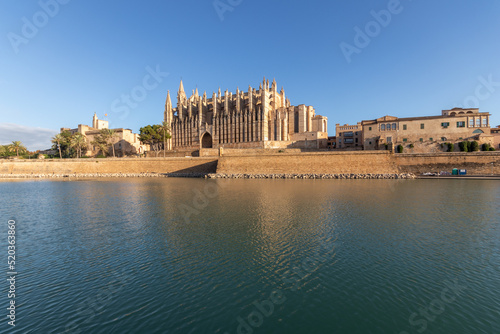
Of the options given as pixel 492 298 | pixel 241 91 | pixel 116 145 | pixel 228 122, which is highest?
pixel 241 91

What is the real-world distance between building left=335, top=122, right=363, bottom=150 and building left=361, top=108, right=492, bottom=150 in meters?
7.78

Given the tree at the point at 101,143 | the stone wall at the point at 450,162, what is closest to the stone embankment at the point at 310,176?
the stone wall at the point at 450,162

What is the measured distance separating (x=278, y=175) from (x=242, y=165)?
8324mm

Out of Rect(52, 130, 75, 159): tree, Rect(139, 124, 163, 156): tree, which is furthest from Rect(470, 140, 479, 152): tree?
Rect(52, 130, 75, 159): tree

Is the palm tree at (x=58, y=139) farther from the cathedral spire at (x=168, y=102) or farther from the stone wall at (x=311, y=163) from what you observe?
the stone wall at (x=311, y=163)

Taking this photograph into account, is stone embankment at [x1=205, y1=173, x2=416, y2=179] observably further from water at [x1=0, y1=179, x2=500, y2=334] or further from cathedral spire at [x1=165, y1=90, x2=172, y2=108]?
cathedral spire at [x1=165, y1=90, x2=172, y2=108]

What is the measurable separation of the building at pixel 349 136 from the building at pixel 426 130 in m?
7.78

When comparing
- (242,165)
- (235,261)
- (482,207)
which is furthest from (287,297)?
(242,165)

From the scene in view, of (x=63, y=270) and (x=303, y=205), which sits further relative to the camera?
(x=303, y=205)

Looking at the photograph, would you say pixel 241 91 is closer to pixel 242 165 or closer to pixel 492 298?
pixel 242 165

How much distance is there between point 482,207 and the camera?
57.1 ft

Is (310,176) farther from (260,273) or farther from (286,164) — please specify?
(260,273)

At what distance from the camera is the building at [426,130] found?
1726 inches

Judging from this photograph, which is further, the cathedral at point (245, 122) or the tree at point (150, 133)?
the tree at point (150, 133)
